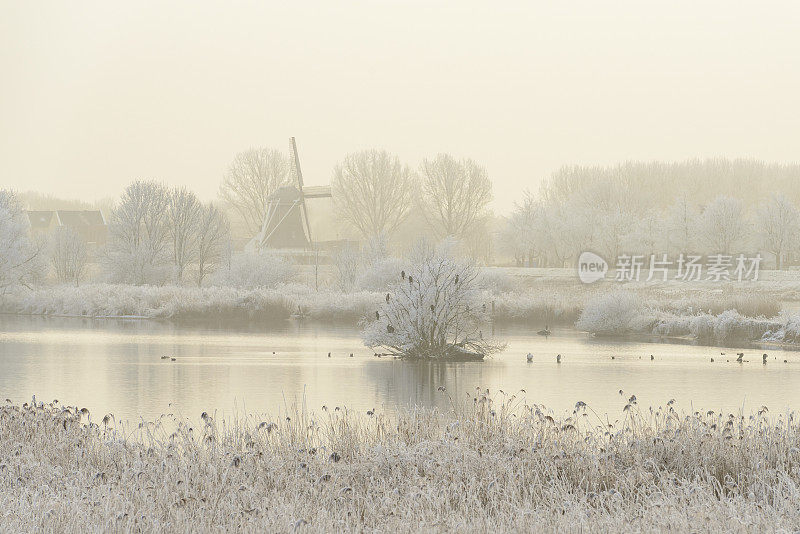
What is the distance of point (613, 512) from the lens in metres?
7.36

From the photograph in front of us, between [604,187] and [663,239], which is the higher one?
[604,187]

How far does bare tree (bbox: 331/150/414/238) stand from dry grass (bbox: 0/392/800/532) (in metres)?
67.4

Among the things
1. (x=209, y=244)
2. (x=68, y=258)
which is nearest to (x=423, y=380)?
(x=209, y=244)

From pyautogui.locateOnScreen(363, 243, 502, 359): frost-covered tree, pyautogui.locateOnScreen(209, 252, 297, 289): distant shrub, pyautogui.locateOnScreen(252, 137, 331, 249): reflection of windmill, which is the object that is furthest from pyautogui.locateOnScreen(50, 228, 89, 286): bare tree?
pyautogui.locateOnScreen(363, 243, 502, 359): frost-covered tree

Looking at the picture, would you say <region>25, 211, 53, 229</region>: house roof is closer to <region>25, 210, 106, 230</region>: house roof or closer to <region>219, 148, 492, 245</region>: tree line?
<region>25, 210, 106, 230</region>: house roof

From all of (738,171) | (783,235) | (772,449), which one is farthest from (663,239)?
(772,449)

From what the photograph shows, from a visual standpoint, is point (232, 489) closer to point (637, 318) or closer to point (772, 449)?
point (772, 449)

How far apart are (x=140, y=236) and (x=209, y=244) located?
425 cm

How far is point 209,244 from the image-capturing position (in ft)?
187

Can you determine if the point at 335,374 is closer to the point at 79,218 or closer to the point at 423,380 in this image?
the point at 423,380

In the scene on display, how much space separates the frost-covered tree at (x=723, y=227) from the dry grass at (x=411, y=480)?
58942 mm

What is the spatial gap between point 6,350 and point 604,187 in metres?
63.7

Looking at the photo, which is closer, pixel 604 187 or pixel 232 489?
pixel 232 489

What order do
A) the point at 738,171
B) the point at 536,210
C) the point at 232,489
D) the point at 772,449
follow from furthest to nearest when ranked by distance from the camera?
1. the point at 738,171
2. the point at 536,210
3. the point at 772,449
4. the point at 232,489
